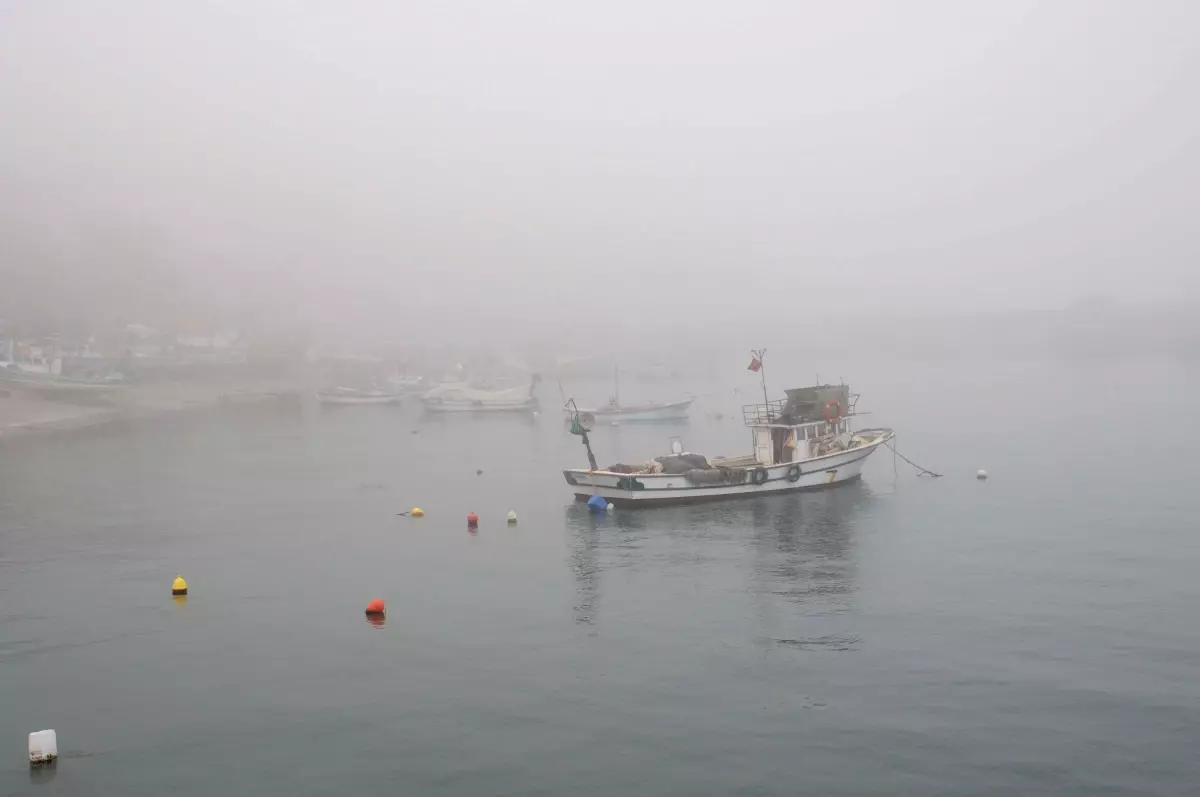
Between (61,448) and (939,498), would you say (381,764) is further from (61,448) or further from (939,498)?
(61,448)

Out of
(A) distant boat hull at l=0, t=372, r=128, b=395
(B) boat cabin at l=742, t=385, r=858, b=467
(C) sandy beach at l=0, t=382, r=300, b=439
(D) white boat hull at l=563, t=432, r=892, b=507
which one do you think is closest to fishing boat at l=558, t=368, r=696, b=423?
(C) sandy beach at l=0, t=382, r=300, b=439

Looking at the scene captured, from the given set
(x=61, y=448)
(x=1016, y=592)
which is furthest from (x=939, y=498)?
(x=61, y=448)

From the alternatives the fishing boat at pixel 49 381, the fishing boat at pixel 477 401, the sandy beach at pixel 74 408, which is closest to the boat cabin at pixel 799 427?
the sandy beach at pixel 74 408

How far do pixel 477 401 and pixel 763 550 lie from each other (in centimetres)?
13334

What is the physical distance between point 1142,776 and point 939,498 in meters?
50.2

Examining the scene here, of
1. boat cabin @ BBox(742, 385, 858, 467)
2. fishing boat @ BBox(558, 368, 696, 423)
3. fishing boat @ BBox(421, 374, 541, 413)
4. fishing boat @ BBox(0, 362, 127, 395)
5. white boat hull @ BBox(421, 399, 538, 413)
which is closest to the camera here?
boat cabin @ BBox(742, 385, 858, 467)

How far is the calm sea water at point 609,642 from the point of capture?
27953mm

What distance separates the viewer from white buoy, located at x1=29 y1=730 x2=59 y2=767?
91.7ft

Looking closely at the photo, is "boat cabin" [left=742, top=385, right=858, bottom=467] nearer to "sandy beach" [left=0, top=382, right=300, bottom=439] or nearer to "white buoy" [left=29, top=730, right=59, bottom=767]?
"white buoy" [left=29, top=730, right=59, bottom=767]

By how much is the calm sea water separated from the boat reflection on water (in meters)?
0.28

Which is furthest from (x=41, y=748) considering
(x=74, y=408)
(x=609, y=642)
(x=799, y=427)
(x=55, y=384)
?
(x=55, y=384)

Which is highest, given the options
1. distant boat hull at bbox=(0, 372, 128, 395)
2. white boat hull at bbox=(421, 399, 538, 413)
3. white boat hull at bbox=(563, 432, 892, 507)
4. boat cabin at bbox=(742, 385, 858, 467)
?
distant boat hull at bbox=(0, 372, 128, 395)

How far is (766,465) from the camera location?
74.9 m

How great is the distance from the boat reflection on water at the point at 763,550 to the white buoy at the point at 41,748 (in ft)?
70.1
